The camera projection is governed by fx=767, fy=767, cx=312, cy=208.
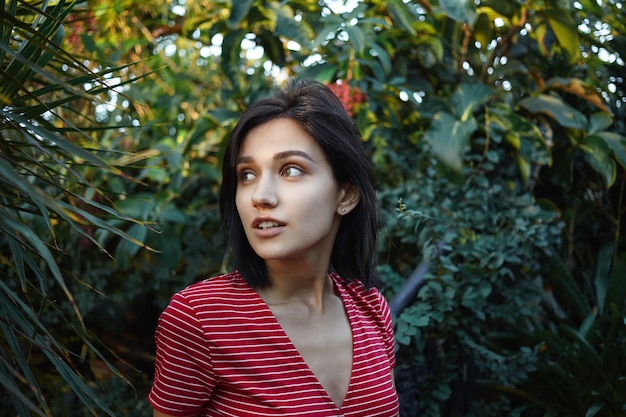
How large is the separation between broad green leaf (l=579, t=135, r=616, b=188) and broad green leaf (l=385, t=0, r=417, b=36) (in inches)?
31.0

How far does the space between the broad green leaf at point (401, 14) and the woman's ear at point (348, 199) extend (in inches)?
51.7

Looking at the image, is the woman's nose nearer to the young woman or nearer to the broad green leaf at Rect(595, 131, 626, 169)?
the young woman

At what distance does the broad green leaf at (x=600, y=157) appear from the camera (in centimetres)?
281

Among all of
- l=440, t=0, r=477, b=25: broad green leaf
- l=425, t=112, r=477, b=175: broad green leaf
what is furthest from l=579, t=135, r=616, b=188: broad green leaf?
l=440, t=0, r=477, b=25: broad green leaf

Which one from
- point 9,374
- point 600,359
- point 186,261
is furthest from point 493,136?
point 9,374

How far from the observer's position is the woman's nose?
4.77 feet

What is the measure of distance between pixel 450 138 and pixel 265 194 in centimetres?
139

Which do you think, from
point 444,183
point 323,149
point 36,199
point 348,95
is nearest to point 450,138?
point 444,183

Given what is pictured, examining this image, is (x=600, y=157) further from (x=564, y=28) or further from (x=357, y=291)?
(x=357, y=291)

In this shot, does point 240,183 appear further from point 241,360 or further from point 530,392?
point 530,392

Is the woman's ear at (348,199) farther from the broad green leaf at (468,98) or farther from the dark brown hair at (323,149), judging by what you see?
the broad green leaf at (468,98)

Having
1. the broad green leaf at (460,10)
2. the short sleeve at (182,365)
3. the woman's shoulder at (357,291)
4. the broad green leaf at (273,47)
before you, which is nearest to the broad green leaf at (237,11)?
the broad green leaf at (273,47)

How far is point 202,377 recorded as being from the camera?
1.41m

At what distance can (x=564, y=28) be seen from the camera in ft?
9.41
